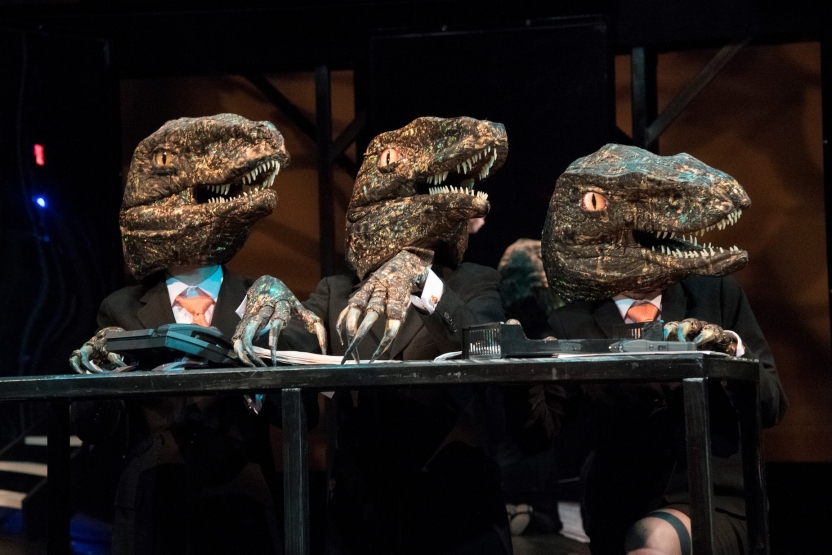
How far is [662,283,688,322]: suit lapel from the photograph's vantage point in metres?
2.43

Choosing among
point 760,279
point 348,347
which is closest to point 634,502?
point 348,347

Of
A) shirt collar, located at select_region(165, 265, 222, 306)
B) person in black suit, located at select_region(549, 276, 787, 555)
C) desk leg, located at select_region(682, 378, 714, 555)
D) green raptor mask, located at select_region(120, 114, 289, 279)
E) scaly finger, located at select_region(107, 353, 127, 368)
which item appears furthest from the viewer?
shirt collar, located at select_region(165, 265, 222, 306)

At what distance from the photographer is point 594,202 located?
2.44 metres

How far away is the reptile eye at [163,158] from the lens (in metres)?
2.63

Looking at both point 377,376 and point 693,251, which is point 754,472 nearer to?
point 693,251

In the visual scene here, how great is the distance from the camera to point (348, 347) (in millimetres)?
2029

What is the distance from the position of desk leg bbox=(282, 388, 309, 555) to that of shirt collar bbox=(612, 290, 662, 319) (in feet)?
3.19

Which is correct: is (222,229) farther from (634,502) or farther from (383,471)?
(634,502)

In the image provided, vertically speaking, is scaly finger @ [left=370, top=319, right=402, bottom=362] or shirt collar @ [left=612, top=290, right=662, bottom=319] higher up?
shirt collar @ [left=612, top=290, right=662, bottom=319]

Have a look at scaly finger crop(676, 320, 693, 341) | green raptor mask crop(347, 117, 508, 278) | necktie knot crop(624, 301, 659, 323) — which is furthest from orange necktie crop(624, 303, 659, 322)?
green raptor mask crop(347, 117, 508, 278)

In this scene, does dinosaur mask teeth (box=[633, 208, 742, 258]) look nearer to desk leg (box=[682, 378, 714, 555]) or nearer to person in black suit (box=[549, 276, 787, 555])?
person in black suit (box=[549, 276, 787, 555])

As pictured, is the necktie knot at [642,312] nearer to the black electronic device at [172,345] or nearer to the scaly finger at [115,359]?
the black electronic device at [172,345]

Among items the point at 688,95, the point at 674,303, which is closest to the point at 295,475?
the point at 674,303

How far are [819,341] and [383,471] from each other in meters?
2.92
